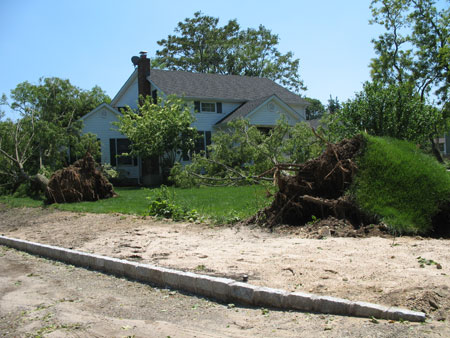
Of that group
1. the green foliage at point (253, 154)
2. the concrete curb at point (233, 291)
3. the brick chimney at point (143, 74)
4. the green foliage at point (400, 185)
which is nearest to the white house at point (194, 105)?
the brick chimney at point (143, 74)

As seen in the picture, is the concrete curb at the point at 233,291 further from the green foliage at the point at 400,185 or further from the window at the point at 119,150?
the window at the point at 119,150

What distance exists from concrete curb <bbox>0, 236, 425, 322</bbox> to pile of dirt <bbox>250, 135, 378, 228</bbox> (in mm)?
3100

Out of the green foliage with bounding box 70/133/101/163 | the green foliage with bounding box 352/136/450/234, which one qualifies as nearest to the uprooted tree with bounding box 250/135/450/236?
the green foliage with bounding box 352/136/450/234

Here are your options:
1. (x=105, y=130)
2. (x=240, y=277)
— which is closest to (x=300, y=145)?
(x=240, y=277)

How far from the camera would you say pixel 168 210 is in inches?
434

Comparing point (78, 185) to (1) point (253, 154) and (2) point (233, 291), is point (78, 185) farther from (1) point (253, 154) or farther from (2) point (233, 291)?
(2) point (233, 291)

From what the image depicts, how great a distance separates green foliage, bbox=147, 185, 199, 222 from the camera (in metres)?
10.5

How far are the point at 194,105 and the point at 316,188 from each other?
22.2 m

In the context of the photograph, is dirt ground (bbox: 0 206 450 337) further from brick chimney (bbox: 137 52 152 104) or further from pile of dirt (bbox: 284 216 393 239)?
brick chimney (bbox: 137 52 152 104)

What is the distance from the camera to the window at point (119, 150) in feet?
96.5

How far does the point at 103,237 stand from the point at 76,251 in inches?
55.3

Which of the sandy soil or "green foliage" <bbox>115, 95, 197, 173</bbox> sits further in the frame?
"green foliage" <bbox>115, 95, 197, 173</bbox>

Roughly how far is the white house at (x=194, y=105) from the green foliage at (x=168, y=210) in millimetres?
16087

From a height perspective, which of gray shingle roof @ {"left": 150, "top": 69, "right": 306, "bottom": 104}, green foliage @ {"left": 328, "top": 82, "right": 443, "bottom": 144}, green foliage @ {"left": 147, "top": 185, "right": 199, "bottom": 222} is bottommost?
green foliage @ {"left": 147, "top": 185, "right": 199, "bottom": 222}
